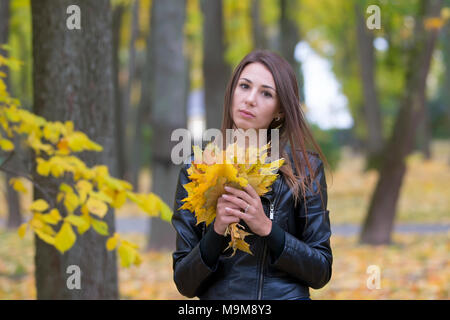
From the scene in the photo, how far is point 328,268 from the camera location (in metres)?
2.24

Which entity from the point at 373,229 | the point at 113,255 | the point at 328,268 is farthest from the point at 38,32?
the point at 373,229

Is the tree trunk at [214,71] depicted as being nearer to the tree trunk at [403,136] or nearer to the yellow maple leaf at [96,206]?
the tree trunk at [403,136]

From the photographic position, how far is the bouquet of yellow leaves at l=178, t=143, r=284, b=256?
1.93 m

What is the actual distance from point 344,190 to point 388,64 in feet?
15.5

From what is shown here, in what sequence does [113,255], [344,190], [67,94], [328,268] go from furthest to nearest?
[344,190] < [113,255] < [67,94] < [328,268]

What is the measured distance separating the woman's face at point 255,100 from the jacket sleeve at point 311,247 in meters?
0.32

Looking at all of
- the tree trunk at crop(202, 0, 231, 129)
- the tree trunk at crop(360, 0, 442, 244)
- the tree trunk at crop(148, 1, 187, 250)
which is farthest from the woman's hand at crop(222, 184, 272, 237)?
the tree trunk at crop(202, 0, 231, 129)

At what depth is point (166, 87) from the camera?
30.4 feet

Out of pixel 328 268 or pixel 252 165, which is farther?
pixel 328 268

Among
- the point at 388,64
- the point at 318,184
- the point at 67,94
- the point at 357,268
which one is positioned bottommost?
the point at 357,268

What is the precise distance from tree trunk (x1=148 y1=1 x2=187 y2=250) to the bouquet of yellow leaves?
736cm

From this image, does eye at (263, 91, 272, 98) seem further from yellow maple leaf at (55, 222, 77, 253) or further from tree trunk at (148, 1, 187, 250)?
tree trunk at (148, 1, 187, 250)

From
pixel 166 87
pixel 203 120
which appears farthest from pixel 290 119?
pixel 203 120
